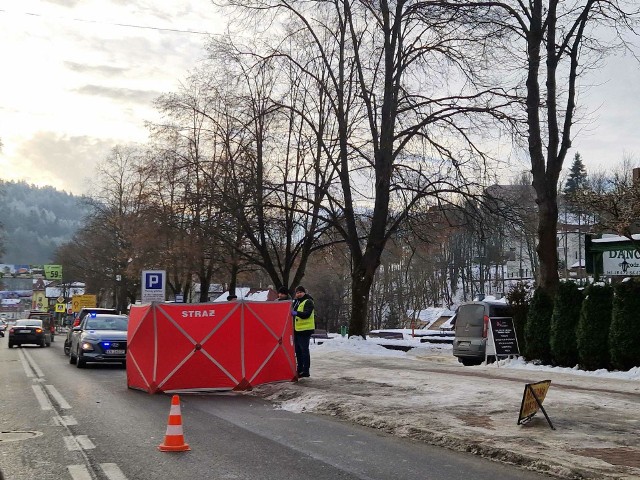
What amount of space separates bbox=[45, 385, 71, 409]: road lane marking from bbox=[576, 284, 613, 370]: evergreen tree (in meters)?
11.5

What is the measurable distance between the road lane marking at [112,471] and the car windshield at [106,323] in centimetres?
1499

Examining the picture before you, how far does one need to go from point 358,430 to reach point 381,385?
4410mm

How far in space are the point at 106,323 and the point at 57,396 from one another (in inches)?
344

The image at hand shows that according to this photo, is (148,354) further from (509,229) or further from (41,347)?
(41,347)

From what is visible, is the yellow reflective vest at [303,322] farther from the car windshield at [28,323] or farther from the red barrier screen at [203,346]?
the car windshield at [28,323]

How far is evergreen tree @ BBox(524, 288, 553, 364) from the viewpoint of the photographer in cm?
1936

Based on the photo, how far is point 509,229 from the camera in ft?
88.0

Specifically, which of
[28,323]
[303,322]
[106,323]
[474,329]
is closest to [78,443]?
[303,322]

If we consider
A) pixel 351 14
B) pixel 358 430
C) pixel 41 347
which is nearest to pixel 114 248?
pixel 41 347

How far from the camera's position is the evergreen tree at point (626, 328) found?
52.7 ft

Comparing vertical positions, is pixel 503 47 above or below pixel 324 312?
above

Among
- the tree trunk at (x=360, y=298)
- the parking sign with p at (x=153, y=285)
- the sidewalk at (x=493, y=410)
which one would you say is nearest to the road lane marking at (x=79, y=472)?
the sidewalk at (x=493, y=410)

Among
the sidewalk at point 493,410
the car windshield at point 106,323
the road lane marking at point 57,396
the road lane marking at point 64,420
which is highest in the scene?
the car windshield at point 106,323

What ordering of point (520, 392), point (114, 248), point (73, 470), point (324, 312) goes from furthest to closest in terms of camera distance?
point (324, 312), point (114, 248), point (520, 392), point (73, 470)
